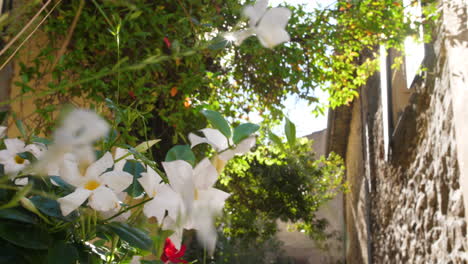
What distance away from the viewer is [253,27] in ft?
1.30

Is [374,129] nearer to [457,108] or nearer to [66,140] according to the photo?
[457,108]

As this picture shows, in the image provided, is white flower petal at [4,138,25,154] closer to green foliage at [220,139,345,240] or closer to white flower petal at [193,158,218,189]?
white flower petal at [193,158,218,189]

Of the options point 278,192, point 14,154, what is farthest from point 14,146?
point 278,192

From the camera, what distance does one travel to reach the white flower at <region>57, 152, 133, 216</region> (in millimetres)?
438

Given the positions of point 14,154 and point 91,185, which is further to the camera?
point 14,154

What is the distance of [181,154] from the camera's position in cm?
54

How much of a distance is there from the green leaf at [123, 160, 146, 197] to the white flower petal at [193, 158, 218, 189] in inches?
7.9

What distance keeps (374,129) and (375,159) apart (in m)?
0.40

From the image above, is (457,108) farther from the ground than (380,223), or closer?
farther from the ground

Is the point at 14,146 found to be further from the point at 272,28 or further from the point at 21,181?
the point at 272,28

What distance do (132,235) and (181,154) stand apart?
96 millimetres

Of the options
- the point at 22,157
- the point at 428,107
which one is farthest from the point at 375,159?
the point at 22,157

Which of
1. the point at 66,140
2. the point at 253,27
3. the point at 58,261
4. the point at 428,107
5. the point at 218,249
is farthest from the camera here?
the point at 218,249

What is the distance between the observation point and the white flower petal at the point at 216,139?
1.51 ft
